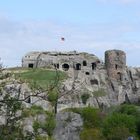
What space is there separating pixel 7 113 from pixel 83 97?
7217 cm

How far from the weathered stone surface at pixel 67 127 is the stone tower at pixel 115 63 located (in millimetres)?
22040

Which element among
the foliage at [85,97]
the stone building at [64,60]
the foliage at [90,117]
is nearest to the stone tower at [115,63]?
the stone building at [64,60]

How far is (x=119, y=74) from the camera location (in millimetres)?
94750

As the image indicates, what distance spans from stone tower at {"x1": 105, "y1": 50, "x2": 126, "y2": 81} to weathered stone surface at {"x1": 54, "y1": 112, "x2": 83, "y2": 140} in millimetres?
22040

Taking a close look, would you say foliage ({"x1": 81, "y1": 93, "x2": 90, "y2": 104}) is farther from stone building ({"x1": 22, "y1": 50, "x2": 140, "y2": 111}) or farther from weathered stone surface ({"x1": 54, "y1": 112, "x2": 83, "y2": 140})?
weathered stone surface ({"x1": 54, "y1": 112, "x2": 83, "y2": 140})

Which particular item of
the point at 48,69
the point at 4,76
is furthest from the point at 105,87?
the point at 4,76

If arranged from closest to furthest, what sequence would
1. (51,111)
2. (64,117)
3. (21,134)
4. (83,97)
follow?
(21,134)
(64,117)
(51,111)
(83,97)

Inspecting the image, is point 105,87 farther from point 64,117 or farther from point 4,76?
point 4,76

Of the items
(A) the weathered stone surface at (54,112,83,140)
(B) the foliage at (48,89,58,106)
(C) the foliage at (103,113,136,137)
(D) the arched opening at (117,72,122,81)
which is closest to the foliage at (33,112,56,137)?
(A) the weathered stone surface at (54,112,83,140)

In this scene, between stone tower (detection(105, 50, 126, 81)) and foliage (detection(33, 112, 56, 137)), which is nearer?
foliage (detection(33, 112, 56, 137))

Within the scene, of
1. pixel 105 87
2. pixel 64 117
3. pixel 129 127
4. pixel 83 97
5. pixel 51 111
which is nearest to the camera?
pixel 129 127

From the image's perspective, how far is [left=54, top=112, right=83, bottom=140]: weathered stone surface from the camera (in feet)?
226

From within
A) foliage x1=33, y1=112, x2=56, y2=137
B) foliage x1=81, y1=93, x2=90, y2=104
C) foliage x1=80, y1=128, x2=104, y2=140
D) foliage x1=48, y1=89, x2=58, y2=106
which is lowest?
foliage x1=80, y1=128, x2=104, y2=140

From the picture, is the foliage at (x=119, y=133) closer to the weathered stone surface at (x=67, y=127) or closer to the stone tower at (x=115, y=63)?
the weathered stone surface at (x=67, y=127)
